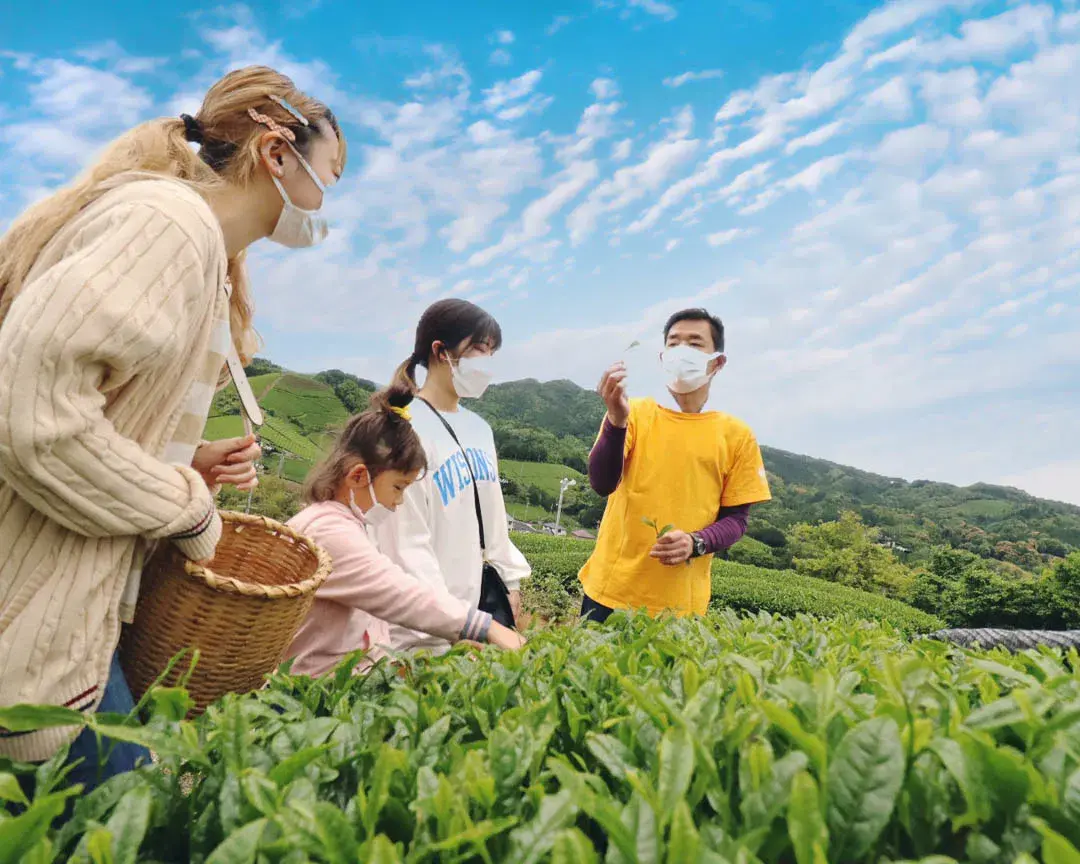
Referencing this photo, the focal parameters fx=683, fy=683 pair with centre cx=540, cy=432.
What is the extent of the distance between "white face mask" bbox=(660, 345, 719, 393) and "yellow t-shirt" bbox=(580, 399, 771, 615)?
169mm

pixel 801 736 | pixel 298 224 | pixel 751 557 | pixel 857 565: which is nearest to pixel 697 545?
pixel 298 224

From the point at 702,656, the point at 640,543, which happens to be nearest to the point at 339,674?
the point at 702,656

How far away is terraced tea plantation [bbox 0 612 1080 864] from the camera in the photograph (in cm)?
64

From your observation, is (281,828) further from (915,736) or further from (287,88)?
(287,88)

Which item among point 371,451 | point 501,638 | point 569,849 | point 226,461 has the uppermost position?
point 371,451

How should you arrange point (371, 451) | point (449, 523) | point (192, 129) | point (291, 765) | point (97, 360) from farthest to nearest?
point (449, 523)
point (371, 451)
point (192, 129)
point (97, 360)
point (291, 765)

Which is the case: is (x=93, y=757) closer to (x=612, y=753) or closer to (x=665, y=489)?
(x=612, y=753)

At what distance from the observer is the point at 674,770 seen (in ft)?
2.29

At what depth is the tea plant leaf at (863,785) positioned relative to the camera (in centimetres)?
64

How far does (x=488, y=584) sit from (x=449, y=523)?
36 centimetres

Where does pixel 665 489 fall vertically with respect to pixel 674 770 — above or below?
above

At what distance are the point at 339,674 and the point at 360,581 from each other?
80 centimetres

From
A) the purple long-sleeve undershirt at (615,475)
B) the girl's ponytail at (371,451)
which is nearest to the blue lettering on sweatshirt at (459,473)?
the girl's ponytail at (371,451)

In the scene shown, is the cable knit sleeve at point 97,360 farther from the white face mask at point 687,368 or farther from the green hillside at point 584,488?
the green hillside at point 584,488
